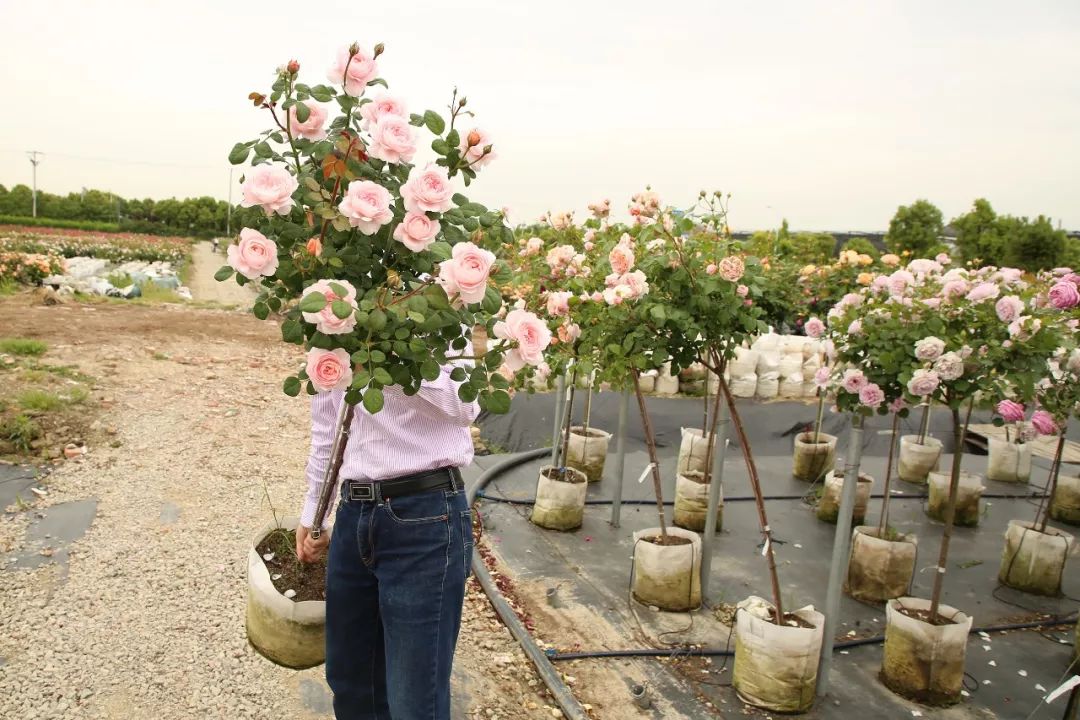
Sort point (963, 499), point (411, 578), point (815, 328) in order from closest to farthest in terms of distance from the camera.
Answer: point (411, 578)
point (815, 328)
point (963, 499)

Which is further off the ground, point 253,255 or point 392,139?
point 392,139

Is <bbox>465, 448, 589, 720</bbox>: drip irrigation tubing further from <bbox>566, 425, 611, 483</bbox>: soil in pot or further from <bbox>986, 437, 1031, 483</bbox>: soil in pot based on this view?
<bbox>986, 437, 1031, 483</bbox>: soil in pot

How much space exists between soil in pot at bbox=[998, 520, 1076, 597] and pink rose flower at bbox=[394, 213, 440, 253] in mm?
4479

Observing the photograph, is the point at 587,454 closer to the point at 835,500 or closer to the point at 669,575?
the point at 835,500

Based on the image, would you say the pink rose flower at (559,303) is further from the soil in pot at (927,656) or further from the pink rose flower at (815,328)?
the soil in pot at (927,656)

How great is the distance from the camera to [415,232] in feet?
4.36

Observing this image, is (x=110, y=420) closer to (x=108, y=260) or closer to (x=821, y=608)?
(x=821, y=608)

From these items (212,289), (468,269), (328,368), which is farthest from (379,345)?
(212,289)

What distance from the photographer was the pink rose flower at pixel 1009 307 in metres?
2.73

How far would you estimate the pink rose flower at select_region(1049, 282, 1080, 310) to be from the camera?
2791 millimetres

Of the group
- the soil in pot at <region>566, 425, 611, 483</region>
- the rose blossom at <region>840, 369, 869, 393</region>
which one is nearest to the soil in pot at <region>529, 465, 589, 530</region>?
the soil in pot at <region>566, 425, 611, 483</region>

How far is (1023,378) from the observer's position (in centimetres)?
277

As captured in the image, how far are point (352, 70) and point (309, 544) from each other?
1208 millimetres

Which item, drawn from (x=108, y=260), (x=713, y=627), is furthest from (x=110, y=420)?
(x=108, y=260)
